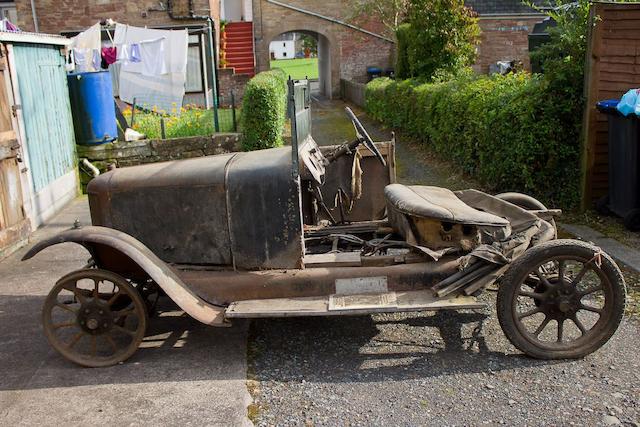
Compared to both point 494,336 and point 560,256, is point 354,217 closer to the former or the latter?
point 494,336

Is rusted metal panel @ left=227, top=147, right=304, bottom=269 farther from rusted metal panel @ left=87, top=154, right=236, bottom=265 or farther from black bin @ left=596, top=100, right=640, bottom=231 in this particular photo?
black bin @ left=596, top=100, right=640, bottom=231

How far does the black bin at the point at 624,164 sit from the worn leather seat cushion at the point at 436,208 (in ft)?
9.27

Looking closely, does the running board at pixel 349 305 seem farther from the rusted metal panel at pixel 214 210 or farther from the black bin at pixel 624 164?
the black bin at pixel 624 164

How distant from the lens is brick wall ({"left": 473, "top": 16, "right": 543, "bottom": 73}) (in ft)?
78.4

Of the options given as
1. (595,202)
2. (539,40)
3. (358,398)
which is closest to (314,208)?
(358,398)

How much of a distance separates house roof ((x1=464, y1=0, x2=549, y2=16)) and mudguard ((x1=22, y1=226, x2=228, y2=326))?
22.3m

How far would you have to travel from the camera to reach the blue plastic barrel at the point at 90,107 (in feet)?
33.2

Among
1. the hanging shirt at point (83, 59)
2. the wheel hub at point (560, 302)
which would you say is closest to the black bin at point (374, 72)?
the hanging shirt at point (83, 59)

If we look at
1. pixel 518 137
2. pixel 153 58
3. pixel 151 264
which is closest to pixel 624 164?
pixel 518 137

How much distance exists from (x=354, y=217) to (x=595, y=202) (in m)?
3.39

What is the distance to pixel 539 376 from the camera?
3.80 meters

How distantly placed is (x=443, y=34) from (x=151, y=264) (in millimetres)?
11440

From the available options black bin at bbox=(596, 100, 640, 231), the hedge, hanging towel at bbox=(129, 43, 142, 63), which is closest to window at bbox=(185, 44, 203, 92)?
hanging towel at bbox=(129, 43, 142, 63)

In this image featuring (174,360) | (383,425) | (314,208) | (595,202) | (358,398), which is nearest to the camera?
(383,425)
